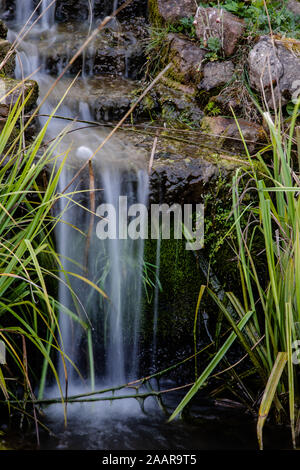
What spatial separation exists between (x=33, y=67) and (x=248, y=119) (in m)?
1.85

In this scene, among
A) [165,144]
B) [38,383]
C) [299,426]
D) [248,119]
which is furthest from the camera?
[248,119]

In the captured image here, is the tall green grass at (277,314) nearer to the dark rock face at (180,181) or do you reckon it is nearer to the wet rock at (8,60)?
the dark rock face at (180,181)

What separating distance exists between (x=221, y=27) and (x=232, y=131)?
3.21 ft

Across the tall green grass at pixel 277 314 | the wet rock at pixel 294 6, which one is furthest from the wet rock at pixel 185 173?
the wet rock at pixel 294 6

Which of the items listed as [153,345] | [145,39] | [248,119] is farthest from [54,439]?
[145,39]

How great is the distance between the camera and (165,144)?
3164mm

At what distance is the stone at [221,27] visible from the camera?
3.68 metres

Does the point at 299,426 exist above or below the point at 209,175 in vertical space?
below

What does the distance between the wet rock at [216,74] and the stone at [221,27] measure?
0.45ft

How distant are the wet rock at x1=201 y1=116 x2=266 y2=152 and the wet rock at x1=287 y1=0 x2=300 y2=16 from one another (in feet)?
4.63

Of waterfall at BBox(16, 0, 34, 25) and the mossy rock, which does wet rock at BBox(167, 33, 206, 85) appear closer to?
the mossy rock

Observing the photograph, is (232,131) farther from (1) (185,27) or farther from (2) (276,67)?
(1) (185,27)

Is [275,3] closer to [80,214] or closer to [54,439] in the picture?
[80,214]

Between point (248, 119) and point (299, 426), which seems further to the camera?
point (248, 119)
